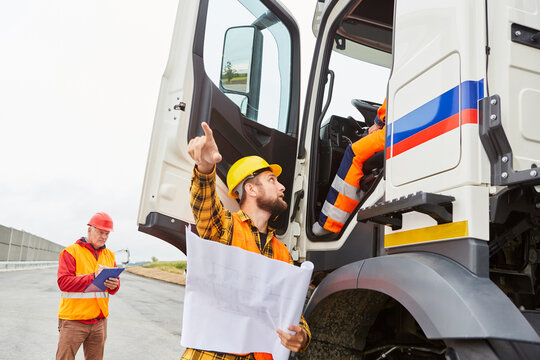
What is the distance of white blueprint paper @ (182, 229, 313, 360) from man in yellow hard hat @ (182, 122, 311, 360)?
0.28 ft

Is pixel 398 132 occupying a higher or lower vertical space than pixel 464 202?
higher

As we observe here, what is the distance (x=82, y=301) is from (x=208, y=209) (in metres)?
2.41

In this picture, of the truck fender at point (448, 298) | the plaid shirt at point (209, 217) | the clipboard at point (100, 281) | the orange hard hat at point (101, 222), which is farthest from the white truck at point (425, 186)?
the orange hard hat at point (101, 222)

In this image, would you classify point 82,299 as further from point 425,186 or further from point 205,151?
point 425,186

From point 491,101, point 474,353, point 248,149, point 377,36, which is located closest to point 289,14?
point 377,36

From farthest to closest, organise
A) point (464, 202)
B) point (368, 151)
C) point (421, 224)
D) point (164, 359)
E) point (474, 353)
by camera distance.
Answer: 1. point (164, 359)
2. point (368, 151)
3. point (421, 224)
4. point (464, 202)
5. point (474, 353)

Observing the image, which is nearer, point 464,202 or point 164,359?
point 464,202

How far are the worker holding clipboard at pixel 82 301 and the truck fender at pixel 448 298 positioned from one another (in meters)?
2.93

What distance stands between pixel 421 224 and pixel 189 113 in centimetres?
159

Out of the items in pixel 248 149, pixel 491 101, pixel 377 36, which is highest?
pixel 377 36

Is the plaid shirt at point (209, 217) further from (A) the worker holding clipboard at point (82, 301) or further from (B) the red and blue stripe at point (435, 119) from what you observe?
(A) the worker holding clipboard at point (82, 301)

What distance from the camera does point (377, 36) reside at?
12.6ft

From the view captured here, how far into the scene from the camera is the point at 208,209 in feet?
7.51

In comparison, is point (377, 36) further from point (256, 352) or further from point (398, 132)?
point (256, 352)
